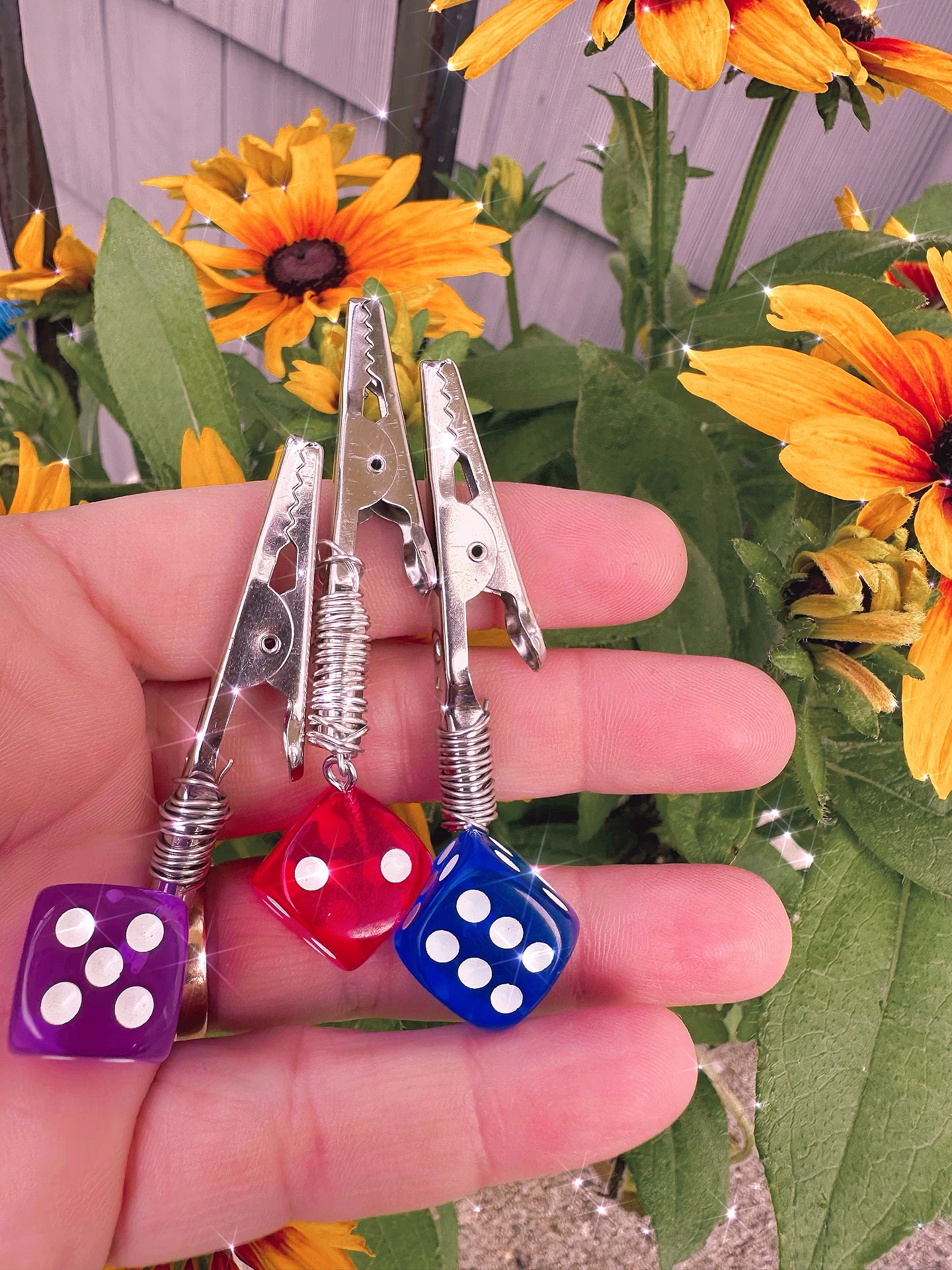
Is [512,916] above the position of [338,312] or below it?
below

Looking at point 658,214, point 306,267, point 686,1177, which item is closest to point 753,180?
point 658,214

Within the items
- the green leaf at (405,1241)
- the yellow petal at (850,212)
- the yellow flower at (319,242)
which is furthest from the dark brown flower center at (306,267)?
the green leaf at (405,1241)

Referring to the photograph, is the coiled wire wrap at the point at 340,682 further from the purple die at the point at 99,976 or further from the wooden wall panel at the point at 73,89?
the wooden wall panel at the point at 73,89

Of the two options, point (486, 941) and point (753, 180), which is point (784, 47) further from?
point (486, 941)

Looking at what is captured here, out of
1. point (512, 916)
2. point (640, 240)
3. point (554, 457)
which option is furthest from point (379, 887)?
point (640, 240)

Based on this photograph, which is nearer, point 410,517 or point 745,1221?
point 410,517

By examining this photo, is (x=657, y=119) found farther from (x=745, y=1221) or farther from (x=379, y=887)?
(x=745, y=1221)

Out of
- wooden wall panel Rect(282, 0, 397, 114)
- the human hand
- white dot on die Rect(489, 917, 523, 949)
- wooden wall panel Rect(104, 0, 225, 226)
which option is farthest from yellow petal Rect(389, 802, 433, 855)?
wooden wall panel Rect(104, 0, 225, 226)
